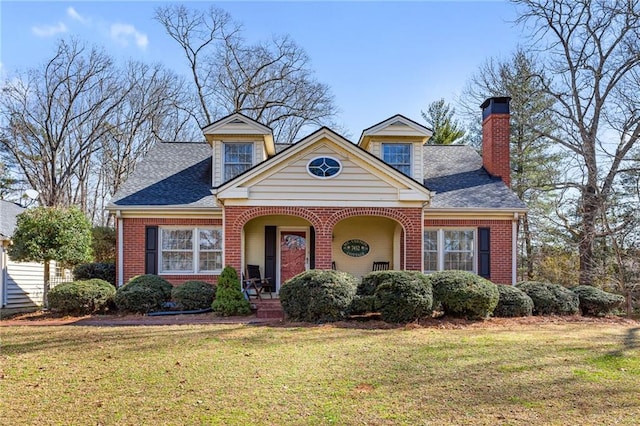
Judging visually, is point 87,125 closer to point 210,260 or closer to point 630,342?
point 210,260

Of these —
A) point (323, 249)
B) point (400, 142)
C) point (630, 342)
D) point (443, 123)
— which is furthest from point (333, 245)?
point (443, 123)

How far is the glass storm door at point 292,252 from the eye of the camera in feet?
49.2

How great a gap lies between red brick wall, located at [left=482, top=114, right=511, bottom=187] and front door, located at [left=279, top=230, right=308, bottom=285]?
6944mm

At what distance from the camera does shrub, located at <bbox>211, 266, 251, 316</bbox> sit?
1169cm

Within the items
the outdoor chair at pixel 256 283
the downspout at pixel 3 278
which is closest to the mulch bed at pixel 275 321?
the outdoor chair at pixel 256 283

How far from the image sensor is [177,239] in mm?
14430

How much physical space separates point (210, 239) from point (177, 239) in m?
0.99

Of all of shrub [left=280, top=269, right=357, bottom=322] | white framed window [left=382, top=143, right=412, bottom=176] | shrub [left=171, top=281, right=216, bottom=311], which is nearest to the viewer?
shrub [left=280, top=269, right=357, bottom=322]

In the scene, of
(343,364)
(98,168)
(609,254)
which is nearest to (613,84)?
(609,254)

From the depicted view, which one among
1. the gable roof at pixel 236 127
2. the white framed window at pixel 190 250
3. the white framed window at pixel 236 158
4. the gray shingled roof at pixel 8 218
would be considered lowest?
the white framed window at pixel 190 250

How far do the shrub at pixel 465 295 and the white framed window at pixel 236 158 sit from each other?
720 centimetres

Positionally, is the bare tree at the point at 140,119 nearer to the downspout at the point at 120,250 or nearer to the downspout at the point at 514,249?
the downspout at the point at 120,250

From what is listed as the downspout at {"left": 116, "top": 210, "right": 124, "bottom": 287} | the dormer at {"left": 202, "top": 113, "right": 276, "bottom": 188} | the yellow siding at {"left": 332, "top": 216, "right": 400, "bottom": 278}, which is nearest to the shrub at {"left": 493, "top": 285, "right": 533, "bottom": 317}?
the yellow siding at {"left": 332, "top": 216, "right": 400, "bottom": 278}

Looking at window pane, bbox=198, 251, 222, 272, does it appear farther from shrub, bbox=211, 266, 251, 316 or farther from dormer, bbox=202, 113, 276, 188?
shrub, bbox=211, 266, 251, 316
